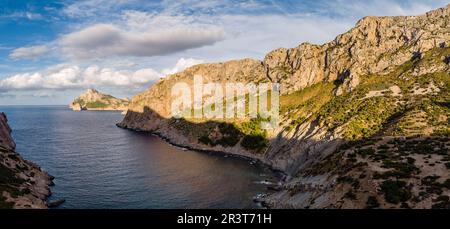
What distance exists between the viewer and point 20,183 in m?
98.6

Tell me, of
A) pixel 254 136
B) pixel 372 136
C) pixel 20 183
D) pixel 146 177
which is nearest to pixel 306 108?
pixel 254 136

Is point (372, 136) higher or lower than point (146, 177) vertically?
higher

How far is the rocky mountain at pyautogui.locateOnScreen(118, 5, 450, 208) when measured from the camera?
255 ft

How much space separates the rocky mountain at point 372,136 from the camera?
77.6 metres

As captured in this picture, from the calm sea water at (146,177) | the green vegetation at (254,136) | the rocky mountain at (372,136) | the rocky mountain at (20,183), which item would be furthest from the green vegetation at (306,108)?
the rocky mountain at (20,183)

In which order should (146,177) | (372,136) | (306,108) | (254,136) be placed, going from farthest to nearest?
(254,136), (306,108), (146,177), (372,136)

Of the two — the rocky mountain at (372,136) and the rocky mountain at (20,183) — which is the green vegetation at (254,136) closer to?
the rocky mountain at (372,136)

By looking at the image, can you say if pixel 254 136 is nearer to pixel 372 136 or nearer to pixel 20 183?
pixel 372 136

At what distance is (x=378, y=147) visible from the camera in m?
102

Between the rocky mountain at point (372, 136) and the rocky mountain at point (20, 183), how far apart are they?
6027 centimetres

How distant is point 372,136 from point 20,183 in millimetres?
107104
